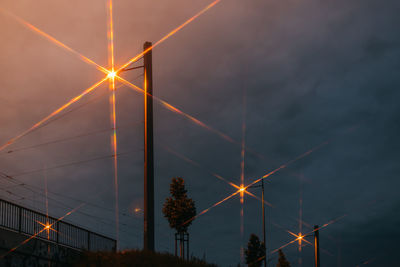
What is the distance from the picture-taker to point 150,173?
19.4 meters

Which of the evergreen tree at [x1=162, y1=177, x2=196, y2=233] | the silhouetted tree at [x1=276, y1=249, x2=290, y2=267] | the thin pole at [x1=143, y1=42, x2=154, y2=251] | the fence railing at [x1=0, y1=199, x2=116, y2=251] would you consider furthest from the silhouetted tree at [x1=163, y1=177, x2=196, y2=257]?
the silhouetted tree at [x1=276, y1=249, x2=290, y2=267]

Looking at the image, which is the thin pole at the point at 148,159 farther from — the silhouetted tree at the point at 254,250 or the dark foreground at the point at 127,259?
the silhouetted tree at the point at 254,250

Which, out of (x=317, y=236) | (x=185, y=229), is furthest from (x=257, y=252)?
(x=185, y=229)

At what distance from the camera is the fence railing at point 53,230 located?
56.5 ft

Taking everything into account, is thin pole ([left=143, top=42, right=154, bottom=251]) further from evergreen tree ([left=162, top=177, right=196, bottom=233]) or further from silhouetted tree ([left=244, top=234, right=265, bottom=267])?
silhouetted tree ([left=244, top=234, right=265, bottom=267])

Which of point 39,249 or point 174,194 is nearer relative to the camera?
point 39,249

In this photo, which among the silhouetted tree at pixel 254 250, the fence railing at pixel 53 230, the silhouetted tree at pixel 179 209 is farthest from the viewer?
the silhouetted tree at pixel 254 250

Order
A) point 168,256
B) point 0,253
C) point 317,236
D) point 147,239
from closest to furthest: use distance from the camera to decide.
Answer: point 0,253
point 147,239
point 168,256
point 317,236

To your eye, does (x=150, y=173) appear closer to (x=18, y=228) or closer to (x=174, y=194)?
(x=18, y=228)

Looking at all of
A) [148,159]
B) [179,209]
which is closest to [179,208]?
[179,209]

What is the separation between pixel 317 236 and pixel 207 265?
83.3ft

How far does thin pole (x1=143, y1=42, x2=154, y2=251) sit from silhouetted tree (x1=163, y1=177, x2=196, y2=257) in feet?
51.9

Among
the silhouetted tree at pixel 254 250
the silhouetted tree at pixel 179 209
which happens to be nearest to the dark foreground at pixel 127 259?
the silhouetted tree at pixel 179 209

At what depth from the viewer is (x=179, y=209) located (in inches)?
1391
